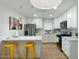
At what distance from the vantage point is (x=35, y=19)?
11539 millimetres

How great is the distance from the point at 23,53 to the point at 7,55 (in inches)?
26.8

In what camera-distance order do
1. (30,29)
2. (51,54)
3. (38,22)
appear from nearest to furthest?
(51,54), (30,29), (38,22)

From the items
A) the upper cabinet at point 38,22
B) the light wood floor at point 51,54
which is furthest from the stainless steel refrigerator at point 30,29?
the light wood floor at point 51,54

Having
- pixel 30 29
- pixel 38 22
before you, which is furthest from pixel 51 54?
pixel 38 22

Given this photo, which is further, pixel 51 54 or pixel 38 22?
pixel 38 22

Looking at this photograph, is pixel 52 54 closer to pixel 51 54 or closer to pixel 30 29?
pixel 51 54

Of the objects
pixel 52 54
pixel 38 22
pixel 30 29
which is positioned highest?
pixel 38 22

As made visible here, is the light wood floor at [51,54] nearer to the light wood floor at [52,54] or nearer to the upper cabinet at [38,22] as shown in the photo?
the light wood floor at [52,54]

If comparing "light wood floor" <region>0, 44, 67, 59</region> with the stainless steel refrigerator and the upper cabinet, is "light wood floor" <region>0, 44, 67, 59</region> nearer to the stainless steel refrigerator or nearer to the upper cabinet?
the stainless steel refrigerator

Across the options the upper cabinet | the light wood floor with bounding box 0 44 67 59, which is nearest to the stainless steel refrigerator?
the upper cabinet

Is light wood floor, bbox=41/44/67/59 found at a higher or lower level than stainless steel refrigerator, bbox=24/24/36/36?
lower

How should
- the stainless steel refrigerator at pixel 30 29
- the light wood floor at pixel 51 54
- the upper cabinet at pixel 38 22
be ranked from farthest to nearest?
the upper cabinet at pixel 38 22 → the stainless steel refrigerator at pixel 30 29 → the light wood floor at pixel 51 54

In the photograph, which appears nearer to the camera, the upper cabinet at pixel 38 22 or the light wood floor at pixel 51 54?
the light wood floor at pixel 51 54

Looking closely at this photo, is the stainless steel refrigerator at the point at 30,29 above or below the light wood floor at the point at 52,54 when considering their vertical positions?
above
